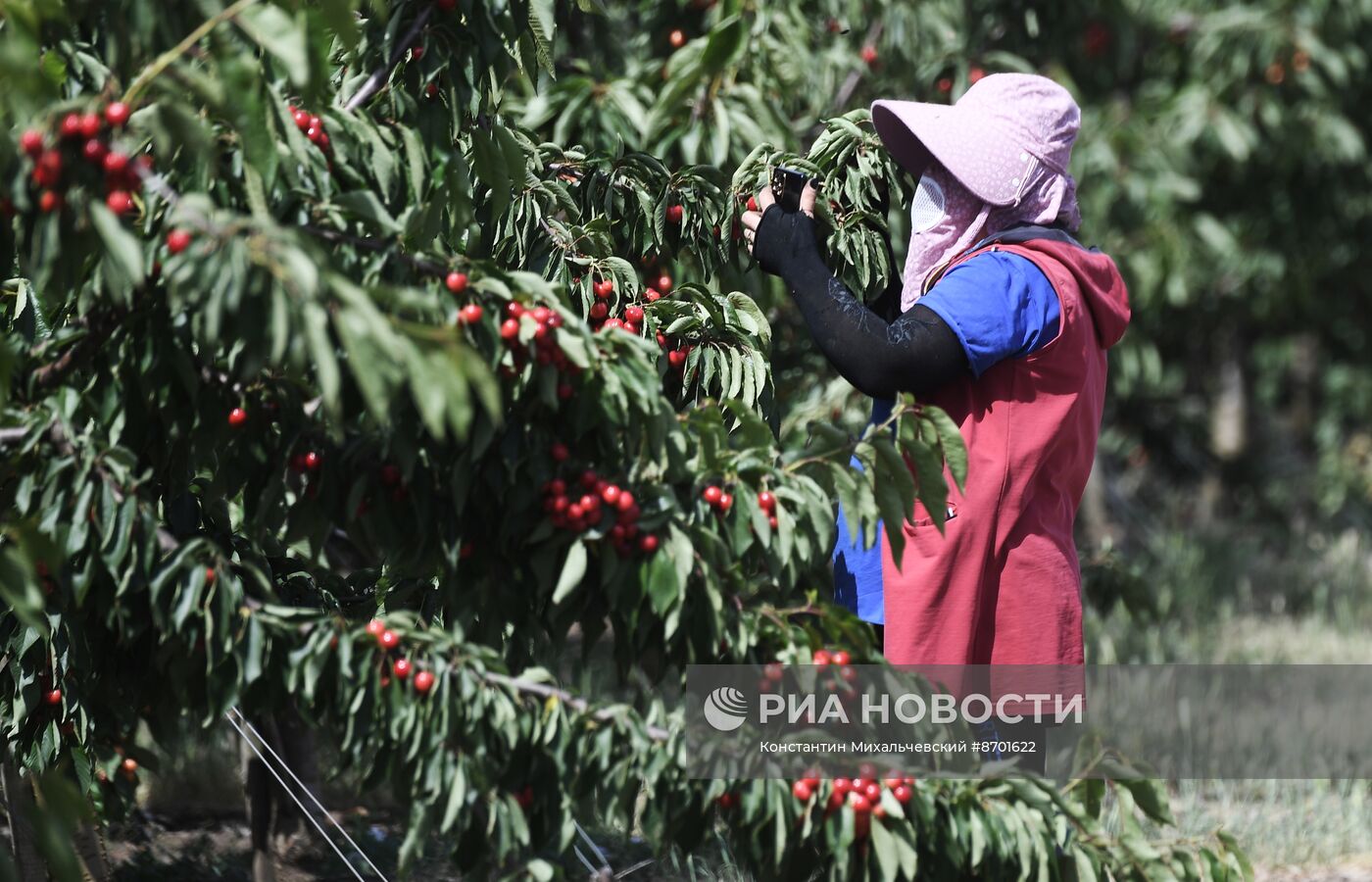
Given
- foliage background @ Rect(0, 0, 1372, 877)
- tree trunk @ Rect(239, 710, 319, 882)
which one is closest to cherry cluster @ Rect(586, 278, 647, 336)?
foliage background @ Rect(0, 0, 1372, 877)

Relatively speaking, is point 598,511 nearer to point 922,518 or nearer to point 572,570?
point 572,570

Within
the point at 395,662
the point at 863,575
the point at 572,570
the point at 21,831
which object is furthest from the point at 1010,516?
the point at 21,831

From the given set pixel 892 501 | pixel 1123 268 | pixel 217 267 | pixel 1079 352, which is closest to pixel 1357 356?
pixel 1123 268

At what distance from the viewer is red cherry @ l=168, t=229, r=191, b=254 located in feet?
4.61

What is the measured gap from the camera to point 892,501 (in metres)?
1.72

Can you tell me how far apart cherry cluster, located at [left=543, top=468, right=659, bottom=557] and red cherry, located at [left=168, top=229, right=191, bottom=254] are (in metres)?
0.48

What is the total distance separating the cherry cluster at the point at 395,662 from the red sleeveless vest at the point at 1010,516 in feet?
2.62

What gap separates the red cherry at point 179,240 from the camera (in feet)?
4.61

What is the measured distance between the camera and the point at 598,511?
167cm

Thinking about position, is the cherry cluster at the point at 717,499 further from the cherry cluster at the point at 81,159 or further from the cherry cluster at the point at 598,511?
the cherry cluster at the point at 81,159

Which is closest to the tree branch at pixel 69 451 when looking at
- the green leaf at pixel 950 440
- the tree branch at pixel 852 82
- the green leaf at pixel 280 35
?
the green leaf at pixel 280 35

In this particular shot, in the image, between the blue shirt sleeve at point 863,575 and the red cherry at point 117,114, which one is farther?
the blue shirt sleeve at point 863,575

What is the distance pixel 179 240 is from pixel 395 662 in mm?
535

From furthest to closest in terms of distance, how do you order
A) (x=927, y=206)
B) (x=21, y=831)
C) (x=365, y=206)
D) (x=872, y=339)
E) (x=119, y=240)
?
(x=21, y=831) < (x=927, y=206) < (x=872, y=339) < (x=365, y=206) < (x=119, y=240)
